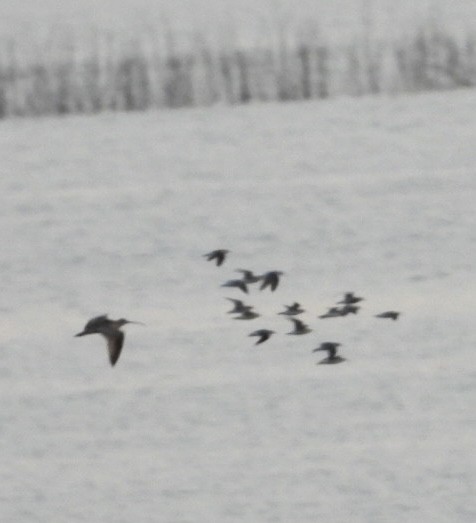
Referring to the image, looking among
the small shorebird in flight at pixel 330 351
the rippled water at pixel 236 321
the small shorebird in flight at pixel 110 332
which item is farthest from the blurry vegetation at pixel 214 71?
the small shorebird in flight at pixel 110 332

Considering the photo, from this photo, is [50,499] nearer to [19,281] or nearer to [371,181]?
[19,281]

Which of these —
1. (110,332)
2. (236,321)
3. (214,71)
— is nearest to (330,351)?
(236,321)

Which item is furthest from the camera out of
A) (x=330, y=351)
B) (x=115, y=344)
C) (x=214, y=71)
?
(x=214, y=71)

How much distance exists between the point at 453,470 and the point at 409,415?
0.46 meters

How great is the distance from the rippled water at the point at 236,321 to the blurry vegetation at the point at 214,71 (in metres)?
0.24

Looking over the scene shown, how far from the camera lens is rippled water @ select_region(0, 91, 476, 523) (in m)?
7.56

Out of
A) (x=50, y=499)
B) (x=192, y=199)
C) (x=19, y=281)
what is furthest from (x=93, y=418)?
(x=192, y=199)

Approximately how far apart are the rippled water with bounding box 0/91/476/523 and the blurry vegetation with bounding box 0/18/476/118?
24 centimetres

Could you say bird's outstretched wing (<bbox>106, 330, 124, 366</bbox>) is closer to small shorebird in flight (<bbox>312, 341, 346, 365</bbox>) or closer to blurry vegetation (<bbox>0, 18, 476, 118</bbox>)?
small shorebird in flight (<bbox>312, 341, 346, 365</bbox>)

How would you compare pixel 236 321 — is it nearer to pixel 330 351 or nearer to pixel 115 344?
pixel 330 351

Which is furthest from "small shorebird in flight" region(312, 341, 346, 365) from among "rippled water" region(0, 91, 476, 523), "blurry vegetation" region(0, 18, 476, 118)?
"blurry vegetation" region(0, 18, 476, 118)

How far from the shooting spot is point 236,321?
880cm

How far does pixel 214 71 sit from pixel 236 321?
11.0 ft

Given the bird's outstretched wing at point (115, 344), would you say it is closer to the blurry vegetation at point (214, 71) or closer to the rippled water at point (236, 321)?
the rippled water at point (236, 321)
